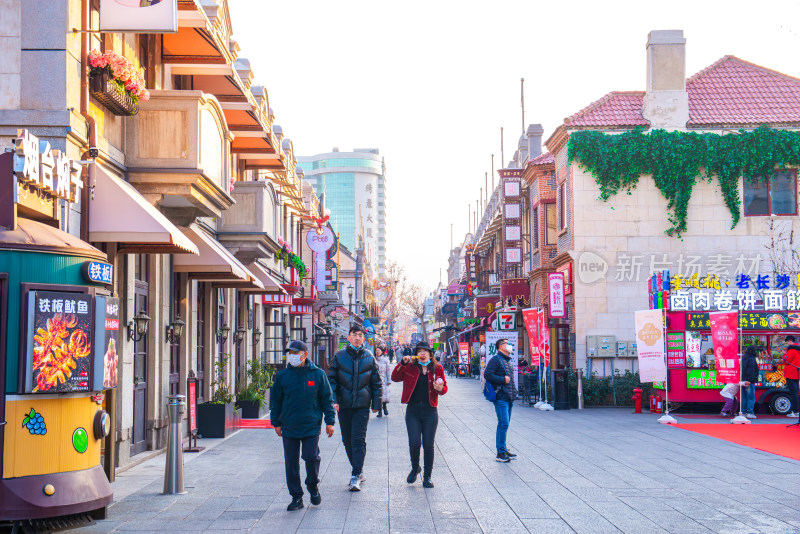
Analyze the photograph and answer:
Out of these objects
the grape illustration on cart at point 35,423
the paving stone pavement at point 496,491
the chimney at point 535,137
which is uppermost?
the chimney at point 535,137

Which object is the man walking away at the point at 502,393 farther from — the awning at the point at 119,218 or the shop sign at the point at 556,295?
the shop sign at the point at 556,295

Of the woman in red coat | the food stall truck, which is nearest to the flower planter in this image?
the food stall truck

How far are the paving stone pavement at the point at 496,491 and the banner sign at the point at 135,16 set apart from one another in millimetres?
5811

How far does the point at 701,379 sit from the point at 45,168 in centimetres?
1910

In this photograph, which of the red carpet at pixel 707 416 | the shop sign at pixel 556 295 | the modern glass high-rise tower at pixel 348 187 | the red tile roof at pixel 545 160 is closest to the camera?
the red carpet at pixel 707 416

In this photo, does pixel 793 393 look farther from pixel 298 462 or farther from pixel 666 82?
pixel 298 462

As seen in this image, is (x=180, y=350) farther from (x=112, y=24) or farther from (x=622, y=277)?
(x=622, y=277)

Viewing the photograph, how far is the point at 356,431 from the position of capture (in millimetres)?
11594

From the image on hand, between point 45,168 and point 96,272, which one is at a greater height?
point 45,168

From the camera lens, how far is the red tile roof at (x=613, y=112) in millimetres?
29281

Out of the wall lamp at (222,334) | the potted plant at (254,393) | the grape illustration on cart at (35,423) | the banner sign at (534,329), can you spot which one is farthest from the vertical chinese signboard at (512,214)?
the grape illustration on cart at (35,423)

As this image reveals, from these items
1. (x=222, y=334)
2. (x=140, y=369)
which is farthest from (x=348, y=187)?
(x=140, y=369)

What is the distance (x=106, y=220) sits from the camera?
11.9 metres

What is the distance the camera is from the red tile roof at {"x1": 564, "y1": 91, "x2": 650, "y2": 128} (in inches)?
A: 1153
